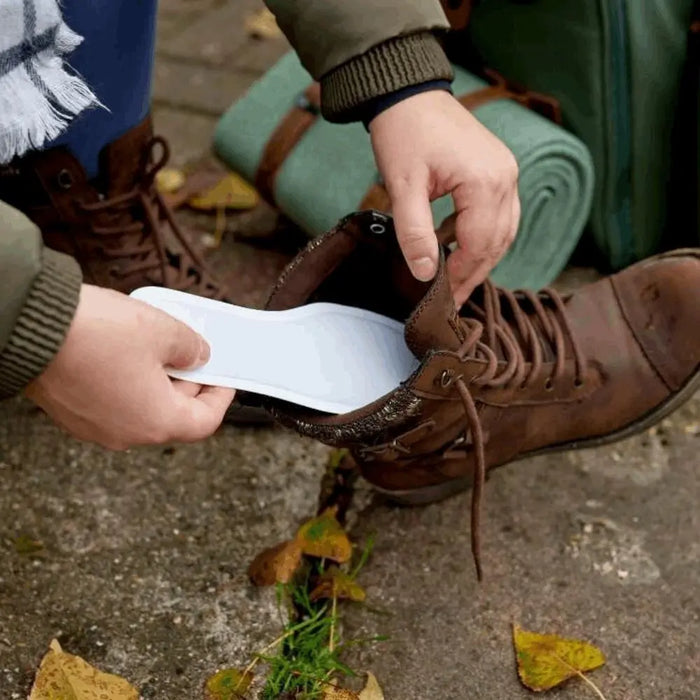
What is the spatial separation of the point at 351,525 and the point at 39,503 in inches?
14.3

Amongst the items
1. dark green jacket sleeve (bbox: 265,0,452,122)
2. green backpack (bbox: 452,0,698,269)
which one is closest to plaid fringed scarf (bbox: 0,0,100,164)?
dark green jacket sleeve (bbox: 265,0,452,122)

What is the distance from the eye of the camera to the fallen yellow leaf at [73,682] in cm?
87

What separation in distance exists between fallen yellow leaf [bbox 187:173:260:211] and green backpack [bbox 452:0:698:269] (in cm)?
43

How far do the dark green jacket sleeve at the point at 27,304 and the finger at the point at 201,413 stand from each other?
12 centimetres

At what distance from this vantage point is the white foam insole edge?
0.83m

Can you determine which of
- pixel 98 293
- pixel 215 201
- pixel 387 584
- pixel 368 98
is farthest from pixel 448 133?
pixel 215 201

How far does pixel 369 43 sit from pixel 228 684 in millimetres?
656

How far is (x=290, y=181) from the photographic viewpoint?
138 centimetres

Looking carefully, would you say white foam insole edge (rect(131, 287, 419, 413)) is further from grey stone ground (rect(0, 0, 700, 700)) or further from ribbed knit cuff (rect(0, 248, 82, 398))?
grey stone ground (rect(0, 0, 700, 700))

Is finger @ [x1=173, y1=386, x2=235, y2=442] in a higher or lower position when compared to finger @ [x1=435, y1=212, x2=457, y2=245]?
lower

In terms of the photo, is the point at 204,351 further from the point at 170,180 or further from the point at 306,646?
the point at 170,180

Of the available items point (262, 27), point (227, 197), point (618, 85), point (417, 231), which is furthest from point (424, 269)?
point (262, 27)

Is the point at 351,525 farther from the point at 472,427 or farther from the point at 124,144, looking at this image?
the point at 124,144

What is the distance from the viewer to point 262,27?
2059 millimetres
